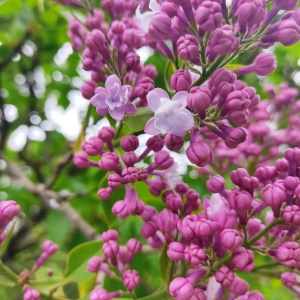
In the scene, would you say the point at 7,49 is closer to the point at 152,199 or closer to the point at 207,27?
the point at 152,199

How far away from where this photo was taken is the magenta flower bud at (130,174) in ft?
4.33

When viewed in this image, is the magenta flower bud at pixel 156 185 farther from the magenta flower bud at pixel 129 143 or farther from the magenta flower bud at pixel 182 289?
the magenta flower bud at pixel 182 289

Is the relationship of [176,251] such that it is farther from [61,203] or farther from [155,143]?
[61,203]

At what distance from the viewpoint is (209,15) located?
1140 millimetres

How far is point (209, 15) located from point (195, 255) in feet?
1.79

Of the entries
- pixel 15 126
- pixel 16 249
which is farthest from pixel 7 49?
pixel 16 249

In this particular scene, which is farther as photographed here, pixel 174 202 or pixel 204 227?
pixel 174 202

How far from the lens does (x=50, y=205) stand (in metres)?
2.60

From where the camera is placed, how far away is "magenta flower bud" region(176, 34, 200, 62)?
117 centimetres

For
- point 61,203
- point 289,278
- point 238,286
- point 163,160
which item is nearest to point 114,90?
point 163,160

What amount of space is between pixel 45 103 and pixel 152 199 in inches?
73.4

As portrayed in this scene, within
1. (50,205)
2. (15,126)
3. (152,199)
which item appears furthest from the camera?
(15,126)

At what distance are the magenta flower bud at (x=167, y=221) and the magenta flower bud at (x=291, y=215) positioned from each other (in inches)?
11.4

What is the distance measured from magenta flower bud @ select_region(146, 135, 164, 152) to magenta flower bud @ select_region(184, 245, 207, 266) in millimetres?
279
